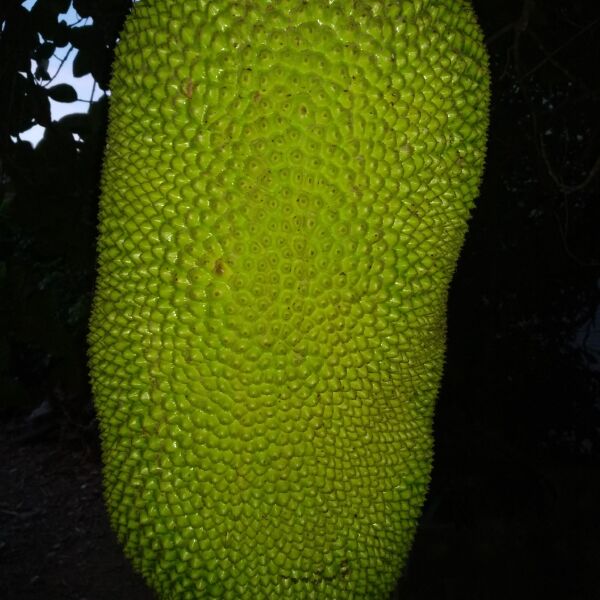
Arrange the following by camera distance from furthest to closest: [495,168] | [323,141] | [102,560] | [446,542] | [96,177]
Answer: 1. [102,560]
2. [446,542]
3. [495,168]
4. [96,177]
5. [323,141]

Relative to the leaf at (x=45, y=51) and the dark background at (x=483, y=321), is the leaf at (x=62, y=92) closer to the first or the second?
the dark background at (x=483, y=321)

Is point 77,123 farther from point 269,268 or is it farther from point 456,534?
point 456,534

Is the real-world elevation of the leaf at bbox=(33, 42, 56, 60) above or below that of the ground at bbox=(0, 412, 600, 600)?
above

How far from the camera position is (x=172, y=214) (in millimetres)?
725

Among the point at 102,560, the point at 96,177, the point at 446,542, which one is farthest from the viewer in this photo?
the point at 102,560

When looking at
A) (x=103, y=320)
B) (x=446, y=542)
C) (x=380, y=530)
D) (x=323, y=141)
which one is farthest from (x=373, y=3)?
(x=446, y=542)

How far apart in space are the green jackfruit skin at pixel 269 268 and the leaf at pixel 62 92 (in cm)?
82

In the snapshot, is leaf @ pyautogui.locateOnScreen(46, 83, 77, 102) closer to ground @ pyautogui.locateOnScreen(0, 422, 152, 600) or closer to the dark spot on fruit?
the dark spot on fruit

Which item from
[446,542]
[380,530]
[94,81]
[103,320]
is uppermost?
Result: [94,81]

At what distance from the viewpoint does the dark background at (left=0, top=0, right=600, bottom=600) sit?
142 cm

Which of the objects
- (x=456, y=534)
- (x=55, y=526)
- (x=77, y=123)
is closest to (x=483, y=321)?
(x=456, y=534)

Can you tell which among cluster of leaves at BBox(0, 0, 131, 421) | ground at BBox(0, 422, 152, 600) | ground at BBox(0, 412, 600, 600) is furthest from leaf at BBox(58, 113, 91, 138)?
ground at BBox(0, 422, 152, 600)

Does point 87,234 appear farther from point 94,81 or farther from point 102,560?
point 102,560

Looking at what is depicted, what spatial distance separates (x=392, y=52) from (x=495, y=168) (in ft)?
4.85
